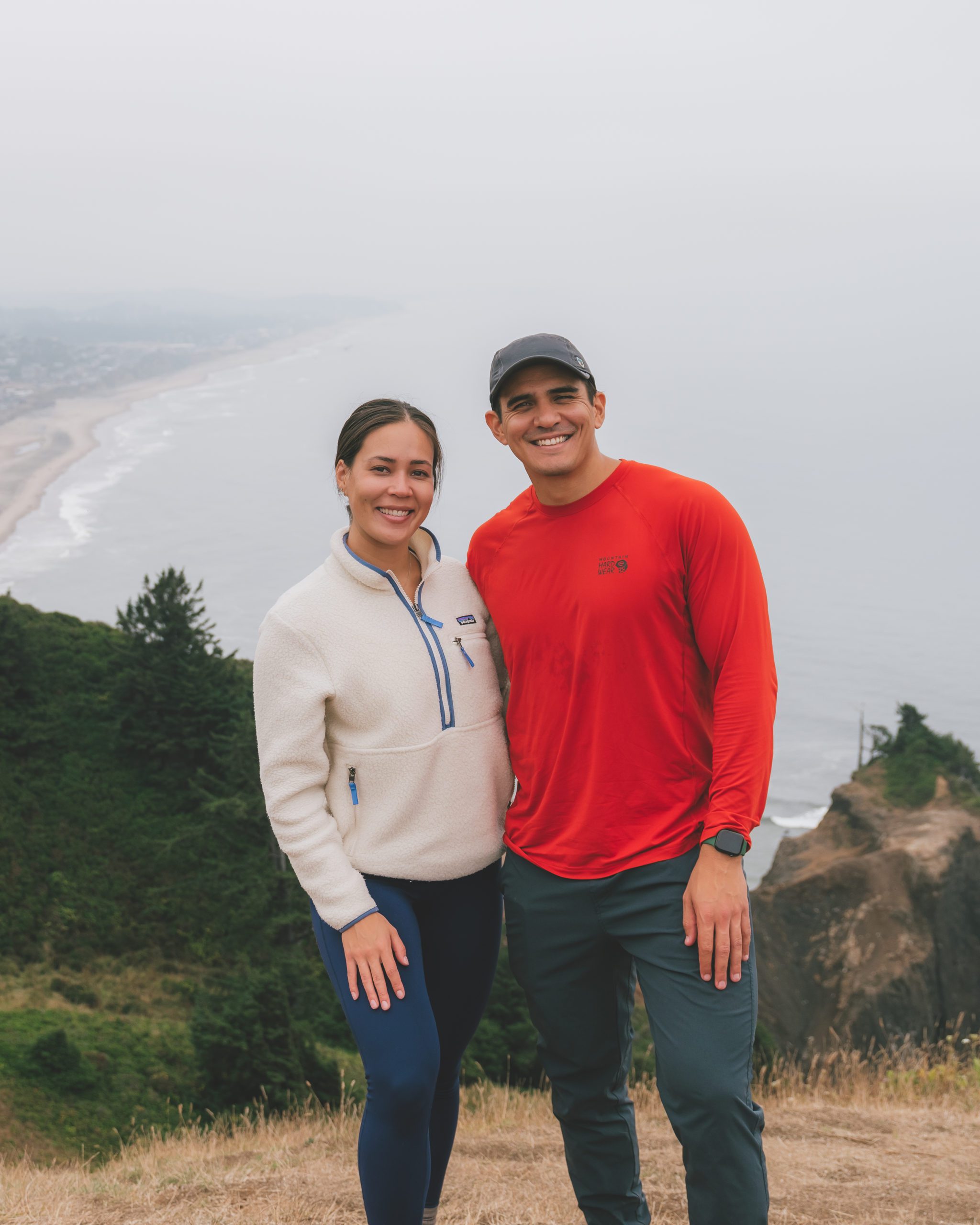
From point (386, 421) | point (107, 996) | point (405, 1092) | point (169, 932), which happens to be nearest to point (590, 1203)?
point (405, 1092)

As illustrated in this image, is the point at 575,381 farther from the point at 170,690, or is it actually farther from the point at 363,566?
the point at 170,690

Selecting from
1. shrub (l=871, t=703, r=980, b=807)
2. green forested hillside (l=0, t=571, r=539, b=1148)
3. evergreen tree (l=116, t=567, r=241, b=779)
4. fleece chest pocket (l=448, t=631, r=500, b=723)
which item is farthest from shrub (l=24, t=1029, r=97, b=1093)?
shrub (l=871, t=703, r=980, b=807)

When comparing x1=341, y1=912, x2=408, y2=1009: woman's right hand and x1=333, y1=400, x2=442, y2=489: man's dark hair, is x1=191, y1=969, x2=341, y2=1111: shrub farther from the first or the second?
x1=333, y1=400, x2=442, y2=489: man's dark hair

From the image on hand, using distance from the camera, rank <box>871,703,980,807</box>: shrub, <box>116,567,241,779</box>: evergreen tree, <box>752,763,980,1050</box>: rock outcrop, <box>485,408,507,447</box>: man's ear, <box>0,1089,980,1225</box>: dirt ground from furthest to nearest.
A: 1. <box>116,567,241,779</box>: evergreen tree
2. <box>871,703,980,807</box>: shrub
3. <box>752,763,980,1050</box>: rock outcrop
4. <box>0,1089,980,1225</box>: dirt ground
5. <box>485,408,507,447</box>: man's ear

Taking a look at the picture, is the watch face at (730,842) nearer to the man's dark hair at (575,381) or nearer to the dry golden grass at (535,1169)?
the man's dark hair at (575,381)

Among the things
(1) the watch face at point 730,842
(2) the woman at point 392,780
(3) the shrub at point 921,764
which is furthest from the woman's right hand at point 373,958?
(3) the shrub at point 921,764

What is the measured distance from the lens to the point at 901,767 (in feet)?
76.1

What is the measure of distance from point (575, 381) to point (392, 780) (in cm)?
122

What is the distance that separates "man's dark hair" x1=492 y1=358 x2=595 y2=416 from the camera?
9.87 feet

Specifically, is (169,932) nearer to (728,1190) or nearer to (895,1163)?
(895,1163)

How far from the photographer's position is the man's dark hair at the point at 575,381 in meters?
3.01

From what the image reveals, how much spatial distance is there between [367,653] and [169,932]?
23.6 metres

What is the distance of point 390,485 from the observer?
2984 millimetres

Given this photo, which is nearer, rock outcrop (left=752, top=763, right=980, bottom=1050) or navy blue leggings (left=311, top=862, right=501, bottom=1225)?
navy blue leggings (left=311, top=862, right=501, bottom=1225)
